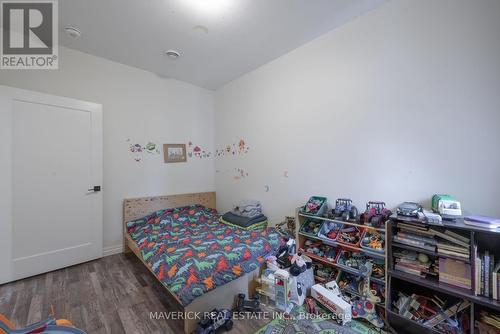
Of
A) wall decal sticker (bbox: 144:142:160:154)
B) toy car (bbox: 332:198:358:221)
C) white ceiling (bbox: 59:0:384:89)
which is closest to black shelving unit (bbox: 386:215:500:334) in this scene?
toy car (bbox: 332:198:358:221)

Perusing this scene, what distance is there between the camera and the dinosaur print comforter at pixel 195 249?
1.64 metres

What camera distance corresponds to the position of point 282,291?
5.90 feet

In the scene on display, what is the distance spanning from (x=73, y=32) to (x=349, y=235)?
3.57 m

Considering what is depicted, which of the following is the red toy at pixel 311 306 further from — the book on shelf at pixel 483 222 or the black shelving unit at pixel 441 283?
the book on shelf at pixel 483 222

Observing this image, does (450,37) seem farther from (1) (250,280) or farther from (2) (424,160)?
(1) (250,280)

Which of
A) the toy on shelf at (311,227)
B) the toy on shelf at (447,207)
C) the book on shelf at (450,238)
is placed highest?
the toy on shelf at (447,207)

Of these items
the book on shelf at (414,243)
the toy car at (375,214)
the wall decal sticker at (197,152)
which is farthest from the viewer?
the wall decal sticker at (197,152)

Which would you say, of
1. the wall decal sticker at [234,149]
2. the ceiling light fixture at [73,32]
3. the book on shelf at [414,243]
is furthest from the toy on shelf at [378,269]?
the ceiling light fixture at [73,32]

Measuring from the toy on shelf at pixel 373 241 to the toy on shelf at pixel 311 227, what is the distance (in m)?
0.44

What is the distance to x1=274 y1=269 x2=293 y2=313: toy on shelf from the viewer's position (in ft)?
5.84

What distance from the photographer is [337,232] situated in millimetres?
2014

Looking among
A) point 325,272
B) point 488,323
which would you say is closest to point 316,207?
point 325,272

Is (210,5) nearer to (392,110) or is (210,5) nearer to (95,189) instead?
(392,110)

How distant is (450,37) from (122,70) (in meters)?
3.70
